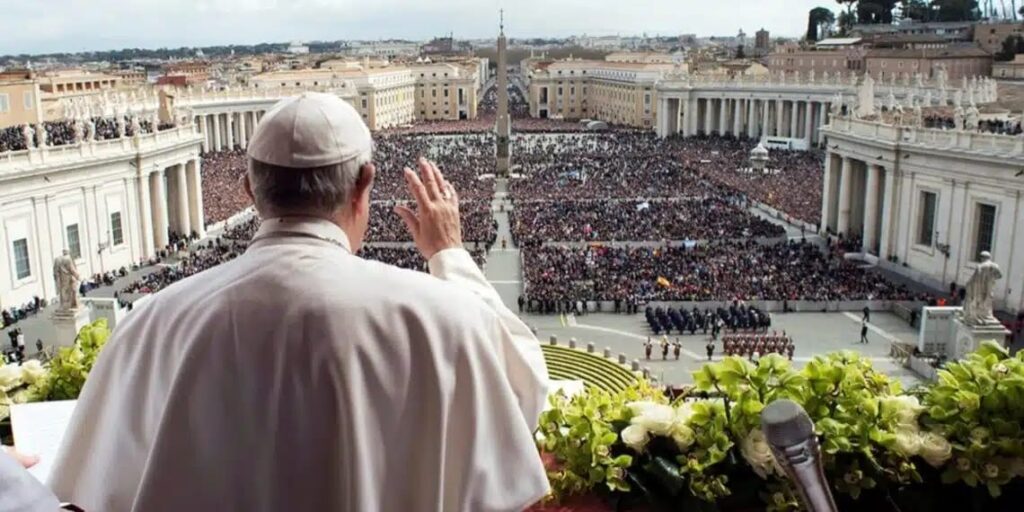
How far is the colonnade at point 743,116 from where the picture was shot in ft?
273

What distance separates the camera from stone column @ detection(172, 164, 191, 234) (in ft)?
156

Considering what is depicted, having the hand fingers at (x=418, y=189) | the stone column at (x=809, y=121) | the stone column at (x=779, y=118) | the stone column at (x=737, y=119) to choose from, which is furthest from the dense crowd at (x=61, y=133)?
the stone column at (x=737, y=119)

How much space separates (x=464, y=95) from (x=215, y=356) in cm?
13876

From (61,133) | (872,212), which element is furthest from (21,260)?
(872,212)

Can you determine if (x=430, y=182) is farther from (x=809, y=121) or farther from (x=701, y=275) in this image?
(x=809, y=121)

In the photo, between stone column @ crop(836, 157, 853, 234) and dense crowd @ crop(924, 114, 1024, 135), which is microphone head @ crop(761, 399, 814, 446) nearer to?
dense crowd @ crop(924, 114, 1024, 135)

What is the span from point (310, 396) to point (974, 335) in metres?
25.0

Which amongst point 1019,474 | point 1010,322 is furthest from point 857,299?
point 1019,474

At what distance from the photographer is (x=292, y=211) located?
289 centimetres

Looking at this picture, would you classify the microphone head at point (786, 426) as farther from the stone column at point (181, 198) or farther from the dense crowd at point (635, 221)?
the stone column at point (181, 198)

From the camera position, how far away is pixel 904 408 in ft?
19.7

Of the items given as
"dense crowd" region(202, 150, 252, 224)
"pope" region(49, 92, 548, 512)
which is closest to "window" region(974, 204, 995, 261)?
"dense crowd" region(202, 150, 252, 224)

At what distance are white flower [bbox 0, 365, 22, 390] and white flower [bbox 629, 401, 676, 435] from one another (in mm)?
4873

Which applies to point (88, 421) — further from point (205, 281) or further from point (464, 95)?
point (464, 95)
